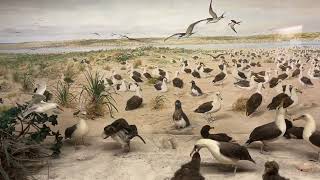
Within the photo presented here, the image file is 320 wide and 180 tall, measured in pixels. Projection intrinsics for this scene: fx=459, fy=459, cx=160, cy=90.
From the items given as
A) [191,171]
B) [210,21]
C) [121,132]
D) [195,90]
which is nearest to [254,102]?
[195,90]

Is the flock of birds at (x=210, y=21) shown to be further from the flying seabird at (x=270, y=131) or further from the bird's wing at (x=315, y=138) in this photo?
the bird's wing at (x=315, y=138)

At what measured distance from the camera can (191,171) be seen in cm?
280

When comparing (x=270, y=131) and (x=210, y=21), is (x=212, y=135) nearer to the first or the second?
(x=270, y=131)

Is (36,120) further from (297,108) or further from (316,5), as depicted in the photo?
(316,5)

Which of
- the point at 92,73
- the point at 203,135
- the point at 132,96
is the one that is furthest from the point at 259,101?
the point at 92,73

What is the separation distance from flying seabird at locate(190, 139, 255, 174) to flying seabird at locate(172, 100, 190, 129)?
0.29 meters

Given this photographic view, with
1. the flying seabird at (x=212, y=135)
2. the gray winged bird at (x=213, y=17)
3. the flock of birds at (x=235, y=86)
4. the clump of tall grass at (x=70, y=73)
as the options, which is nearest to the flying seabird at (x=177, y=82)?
the flock of birds at (x=235, y=86)

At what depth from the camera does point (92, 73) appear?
10.8 ft

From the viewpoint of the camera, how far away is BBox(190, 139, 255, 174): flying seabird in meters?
2.89

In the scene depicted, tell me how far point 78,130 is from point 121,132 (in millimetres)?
308

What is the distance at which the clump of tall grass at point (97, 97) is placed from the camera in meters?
3.27

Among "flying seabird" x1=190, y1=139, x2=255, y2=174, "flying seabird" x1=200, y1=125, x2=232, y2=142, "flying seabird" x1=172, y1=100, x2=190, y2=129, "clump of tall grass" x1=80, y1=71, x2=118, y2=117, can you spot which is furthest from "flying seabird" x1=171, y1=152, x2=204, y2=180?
"clump of tall grass" x1=80, y1=71, x2=118, y2=117

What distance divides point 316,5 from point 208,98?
101 cm

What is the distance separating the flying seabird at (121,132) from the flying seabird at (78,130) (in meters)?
0.15
